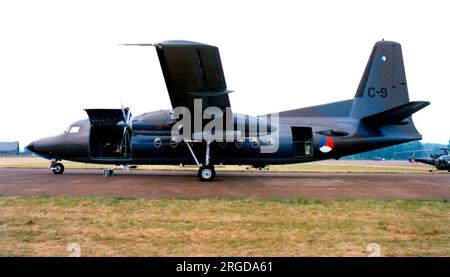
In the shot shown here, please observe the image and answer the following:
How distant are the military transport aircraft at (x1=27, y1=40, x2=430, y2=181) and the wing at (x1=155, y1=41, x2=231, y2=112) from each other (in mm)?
131

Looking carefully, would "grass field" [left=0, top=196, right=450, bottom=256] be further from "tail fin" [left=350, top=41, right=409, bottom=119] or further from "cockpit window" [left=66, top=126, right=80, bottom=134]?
"tail fin" [left=350, top=41, right=409, bottom=119]

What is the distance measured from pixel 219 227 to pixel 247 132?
9.74 m

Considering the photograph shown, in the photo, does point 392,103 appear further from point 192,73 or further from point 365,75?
point 192,73

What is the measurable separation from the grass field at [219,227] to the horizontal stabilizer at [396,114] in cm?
703

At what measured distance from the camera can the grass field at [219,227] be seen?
237 inches

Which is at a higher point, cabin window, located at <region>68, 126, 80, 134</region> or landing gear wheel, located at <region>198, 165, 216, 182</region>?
cabin window, located at <region>68, 126, 80, 134</region>

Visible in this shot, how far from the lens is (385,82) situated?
19109 mm

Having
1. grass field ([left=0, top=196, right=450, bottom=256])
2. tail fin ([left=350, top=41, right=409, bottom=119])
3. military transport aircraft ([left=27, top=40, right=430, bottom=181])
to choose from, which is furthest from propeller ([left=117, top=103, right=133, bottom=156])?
tail fin ([left=350, top=41, right=409, bottom=119])

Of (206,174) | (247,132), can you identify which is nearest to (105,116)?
(206,174)

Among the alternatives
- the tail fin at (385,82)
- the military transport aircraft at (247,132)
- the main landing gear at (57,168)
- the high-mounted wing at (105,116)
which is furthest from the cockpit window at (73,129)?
the tail fin at (385,82)

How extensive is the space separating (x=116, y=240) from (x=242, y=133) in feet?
35.8

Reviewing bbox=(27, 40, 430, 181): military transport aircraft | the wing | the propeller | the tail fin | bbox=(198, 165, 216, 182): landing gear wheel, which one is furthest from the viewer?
the tail fin

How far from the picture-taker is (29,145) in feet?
62.5

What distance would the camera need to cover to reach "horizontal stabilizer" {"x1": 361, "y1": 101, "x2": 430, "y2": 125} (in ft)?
53.7
